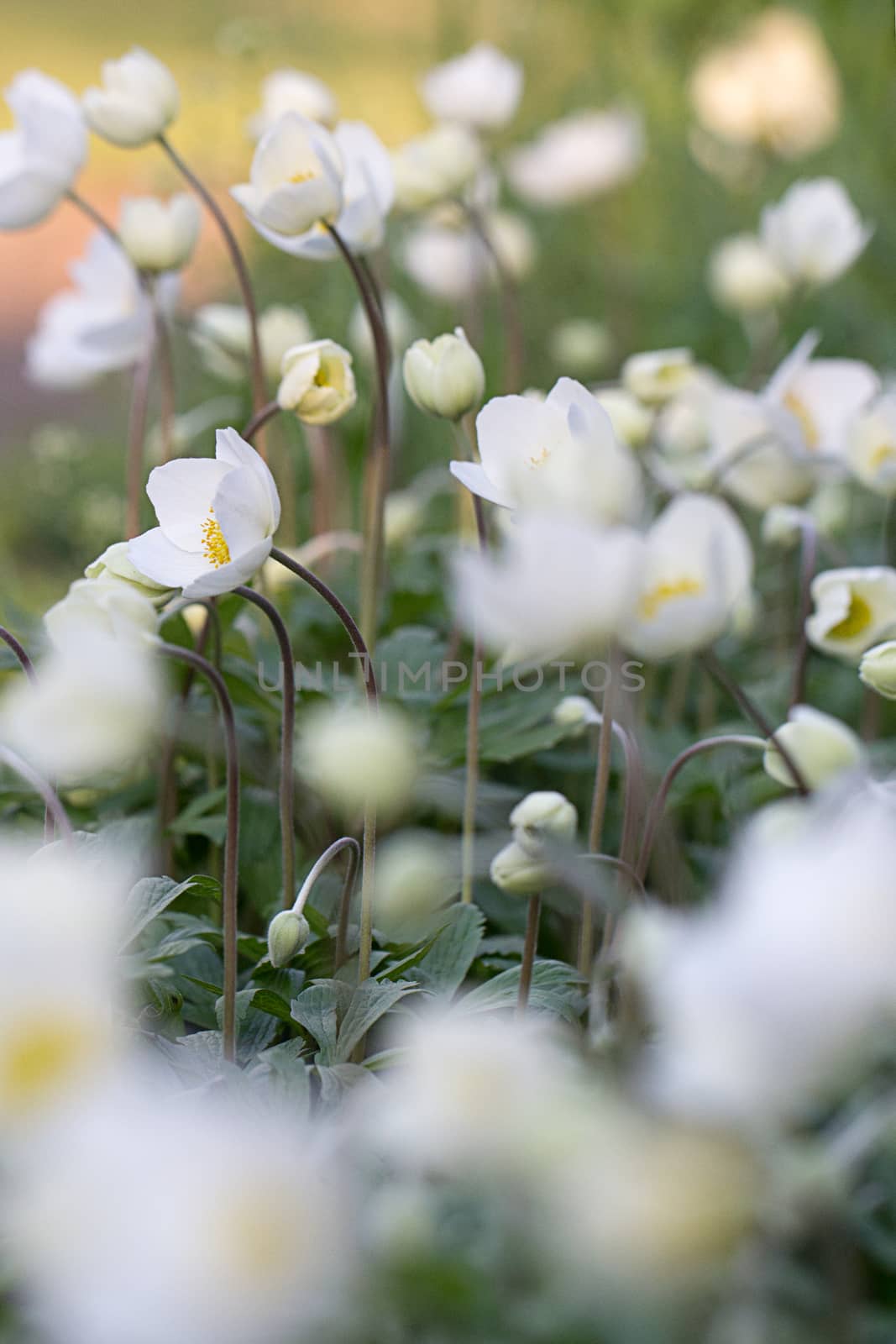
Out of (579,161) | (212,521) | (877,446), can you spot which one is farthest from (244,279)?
(579,161)

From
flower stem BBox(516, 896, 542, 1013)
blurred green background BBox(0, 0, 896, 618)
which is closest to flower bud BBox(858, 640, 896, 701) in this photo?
flower stem BBox(516, 896, 542, 1013)

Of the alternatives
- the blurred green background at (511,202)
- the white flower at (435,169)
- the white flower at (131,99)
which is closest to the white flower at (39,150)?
the white flower at (131,99)

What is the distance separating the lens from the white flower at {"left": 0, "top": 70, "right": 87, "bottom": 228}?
2.61ft

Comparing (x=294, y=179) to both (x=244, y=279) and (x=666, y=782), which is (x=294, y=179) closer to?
(x=244, y=279)

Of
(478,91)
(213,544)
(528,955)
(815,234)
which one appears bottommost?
(528,955)

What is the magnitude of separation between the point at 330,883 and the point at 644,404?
41 centimetres

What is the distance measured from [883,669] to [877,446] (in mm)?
229

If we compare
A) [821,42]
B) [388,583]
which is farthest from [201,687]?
[821,42]

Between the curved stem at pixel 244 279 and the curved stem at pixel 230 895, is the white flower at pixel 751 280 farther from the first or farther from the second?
the curved stem at pixel 230 895

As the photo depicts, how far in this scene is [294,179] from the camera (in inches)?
27.8

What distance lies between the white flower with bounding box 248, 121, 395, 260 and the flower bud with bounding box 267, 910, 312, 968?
370 millimetres

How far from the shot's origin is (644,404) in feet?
2.93

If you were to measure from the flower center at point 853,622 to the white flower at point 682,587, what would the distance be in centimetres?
24

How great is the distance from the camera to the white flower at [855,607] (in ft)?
2.15
